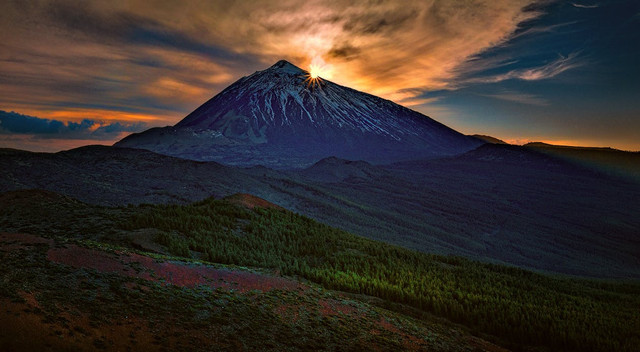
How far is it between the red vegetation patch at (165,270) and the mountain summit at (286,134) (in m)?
98.9

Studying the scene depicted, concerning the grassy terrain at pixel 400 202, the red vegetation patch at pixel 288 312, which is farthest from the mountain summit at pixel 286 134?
the red vegetation patch at pixel 288 312

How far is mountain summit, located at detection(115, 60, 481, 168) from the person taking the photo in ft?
420

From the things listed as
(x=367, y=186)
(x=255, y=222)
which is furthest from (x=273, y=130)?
(x=255, y=222)

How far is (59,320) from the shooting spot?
391 cm

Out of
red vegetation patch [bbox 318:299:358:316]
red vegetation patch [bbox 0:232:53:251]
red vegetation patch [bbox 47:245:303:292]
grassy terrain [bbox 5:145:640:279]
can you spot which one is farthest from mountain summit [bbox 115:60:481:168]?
red vegetation patch [bbox 0:232:53:251]

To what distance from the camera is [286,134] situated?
158375 millimetres

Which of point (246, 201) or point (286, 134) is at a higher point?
point (286, 134)

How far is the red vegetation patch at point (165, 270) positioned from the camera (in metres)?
5.98

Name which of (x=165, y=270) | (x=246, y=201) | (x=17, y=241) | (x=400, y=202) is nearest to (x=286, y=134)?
(x=400, y=202)

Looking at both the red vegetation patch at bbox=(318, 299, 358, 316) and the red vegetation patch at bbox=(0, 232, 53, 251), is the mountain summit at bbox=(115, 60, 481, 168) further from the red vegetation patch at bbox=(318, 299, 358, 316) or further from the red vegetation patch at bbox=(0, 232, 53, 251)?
the red vegetation patch at bbox=(0, 232, 53, 251)

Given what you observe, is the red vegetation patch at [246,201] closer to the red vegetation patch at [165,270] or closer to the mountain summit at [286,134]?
the red vegetation patch at [165,270]

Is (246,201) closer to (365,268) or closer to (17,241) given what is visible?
(365,268)

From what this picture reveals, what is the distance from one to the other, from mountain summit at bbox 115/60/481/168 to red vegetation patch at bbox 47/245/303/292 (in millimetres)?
98898

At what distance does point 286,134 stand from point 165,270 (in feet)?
503
